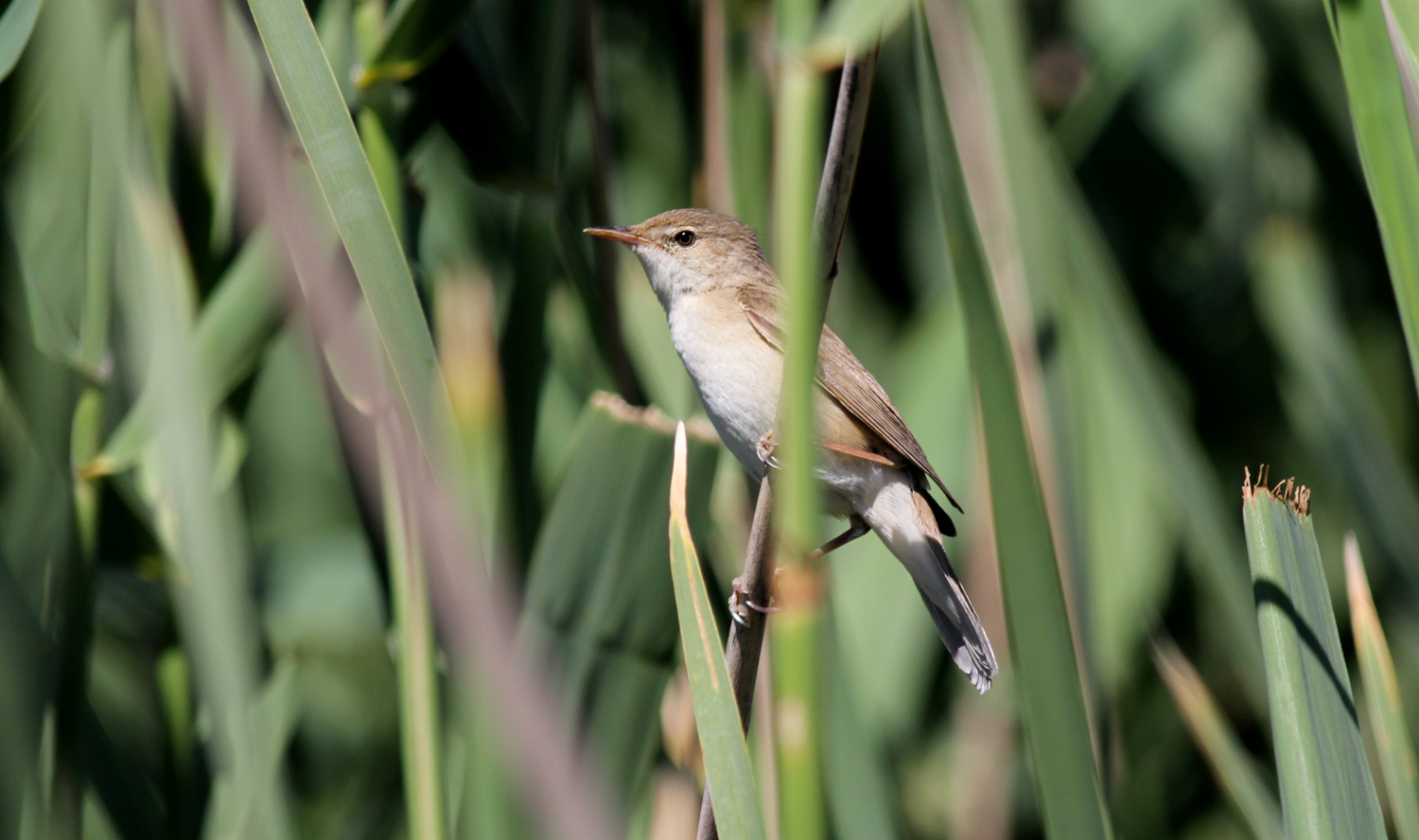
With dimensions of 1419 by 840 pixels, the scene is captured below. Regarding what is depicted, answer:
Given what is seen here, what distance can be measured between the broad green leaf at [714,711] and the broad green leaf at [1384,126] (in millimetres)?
656

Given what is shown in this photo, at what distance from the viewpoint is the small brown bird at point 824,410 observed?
5.51 feet

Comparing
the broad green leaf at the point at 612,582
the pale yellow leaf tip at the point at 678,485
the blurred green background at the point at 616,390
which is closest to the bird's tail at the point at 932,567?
the blurred green background at the point at 616,390

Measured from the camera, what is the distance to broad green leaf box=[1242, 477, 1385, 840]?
89cm

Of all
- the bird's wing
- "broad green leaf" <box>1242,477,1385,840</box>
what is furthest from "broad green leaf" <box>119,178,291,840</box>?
"broad green leaf" <box>1242,477,1385,840</box>

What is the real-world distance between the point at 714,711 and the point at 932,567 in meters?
0.94

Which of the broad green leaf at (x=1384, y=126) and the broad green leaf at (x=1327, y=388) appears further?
the broad green leaf at (x=1327, y=388)

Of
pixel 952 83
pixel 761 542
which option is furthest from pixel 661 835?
pixel 952 83

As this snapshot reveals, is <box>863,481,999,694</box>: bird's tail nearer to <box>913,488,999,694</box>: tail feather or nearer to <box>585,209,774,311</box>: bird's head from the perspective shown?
<box>913,488,999,694</box>: tail feather

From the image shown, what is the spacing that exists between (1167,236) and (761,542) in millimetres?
1897

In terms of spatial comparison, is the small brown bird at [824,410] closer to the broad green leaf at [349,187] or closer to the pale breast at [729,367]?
the pale breast at [729,367]

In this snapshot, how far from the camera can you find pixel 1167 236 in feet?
8.54

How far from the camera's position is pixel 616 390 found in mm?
1834

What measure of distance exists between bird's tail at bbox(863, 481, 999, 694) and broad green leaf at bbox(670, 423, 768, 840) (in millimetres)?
858

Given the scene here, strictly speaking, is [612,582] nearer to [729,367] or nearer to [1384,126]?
[729,367]
